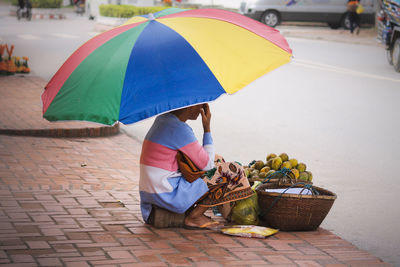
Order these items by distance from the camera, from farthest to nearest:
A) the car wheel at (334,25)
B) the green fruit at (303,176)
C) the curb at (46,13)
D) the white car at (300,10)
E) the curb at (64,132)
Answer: the curb at (46,13)
the car wheel at (334,25)
the white car at (300,10)
the curb at (64,132)
the green fruit at (303,176)

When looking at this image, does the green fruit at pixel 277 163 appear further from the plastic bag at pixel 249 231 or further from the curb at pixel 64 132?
the curb at pixel 64 132

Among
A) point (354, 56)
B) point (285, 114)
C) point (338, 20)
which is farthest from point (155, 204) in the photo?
point (338, 20)

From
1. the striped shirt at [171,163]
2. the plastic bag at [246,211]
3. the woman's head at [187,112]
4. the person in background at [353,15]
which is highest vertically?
the person in background at [353,15]

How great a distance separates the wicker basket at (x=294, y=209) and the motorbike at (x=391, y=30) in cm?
1114

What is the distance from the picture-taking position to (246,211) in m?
5.00

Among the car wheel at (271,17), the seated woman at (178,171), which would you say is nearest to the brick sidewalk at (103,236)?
the seated woman at (178,171)

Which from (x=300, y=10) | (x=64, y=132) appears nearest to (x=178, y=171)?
(x=64, y=132)

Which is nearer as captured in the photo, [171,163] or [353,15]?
[171,163]

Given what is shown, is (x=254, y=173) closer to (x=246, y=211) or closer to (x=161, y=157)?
(x=246, y=211)

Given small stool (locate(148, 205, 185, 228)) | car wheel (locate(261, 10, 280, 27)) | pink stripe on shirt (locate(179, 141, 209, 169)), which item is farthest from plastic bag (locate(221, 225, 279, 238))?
car wheel (locate(261, 10, 280, 27))

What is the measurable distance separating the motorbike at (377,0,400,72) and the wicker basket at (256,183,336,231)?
1114 cm

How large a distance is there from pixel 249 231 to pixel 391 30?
1261cm

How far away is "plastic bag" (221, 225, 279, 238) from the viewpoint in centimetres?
475

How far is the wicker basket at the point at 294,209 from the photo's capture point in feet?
16.0
